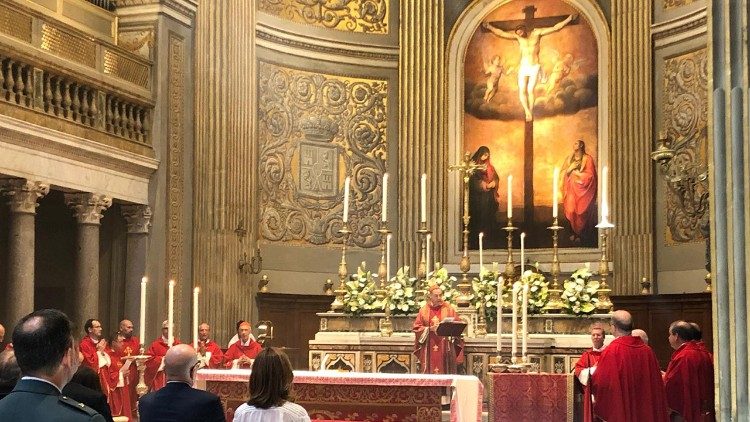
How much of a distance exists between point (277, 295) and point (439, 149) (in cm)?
405

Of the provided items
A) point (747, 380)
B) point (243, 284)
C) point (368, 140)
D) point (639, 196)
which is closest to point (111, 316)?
point (243, 284)

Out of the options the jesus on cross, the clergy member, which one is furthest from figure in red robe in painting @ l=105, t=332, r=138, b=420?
the jesus on cross

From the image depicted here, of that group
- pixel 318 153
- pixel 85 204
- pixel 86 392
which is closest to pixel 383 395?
pixel 86 392

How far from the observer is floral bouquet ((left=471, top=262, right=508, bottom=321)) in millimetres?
13594

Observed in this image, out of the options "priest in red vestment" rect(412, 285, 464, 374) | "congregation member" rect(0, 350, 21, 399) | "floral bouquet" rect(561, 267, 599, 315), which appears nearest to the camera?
"congregation member" rect(0, 350, 21, 399)

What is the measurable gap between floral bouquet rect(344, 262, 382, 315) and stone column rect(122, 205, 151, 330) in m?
3.83

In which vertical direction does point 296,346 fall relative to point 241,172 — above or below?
below

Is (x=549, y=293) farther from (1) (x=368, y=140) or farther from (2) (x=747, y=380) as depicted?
(1) (x=368, y=140)

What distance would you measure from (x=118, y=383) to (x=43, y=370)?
10.5m

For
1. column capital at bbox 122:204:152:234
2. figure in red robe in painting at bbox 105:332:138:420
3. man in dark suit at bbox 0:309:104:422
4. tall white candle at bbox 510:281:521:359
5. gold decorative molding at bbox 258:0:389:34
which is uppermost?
gold decorative molding at bbox 258:0:389:34

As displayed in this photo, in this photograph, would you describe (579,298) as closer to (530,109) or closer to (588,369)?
(588,369)

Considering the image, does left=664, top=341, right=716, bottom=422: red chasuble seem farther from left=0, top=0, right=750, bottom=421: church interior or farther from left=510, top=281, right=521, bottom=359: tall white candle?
left=0, top=0, right=750, bottom=421: church interior

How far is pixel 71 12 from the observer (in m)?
16.6

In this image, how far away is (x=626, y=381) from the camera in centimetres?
979
